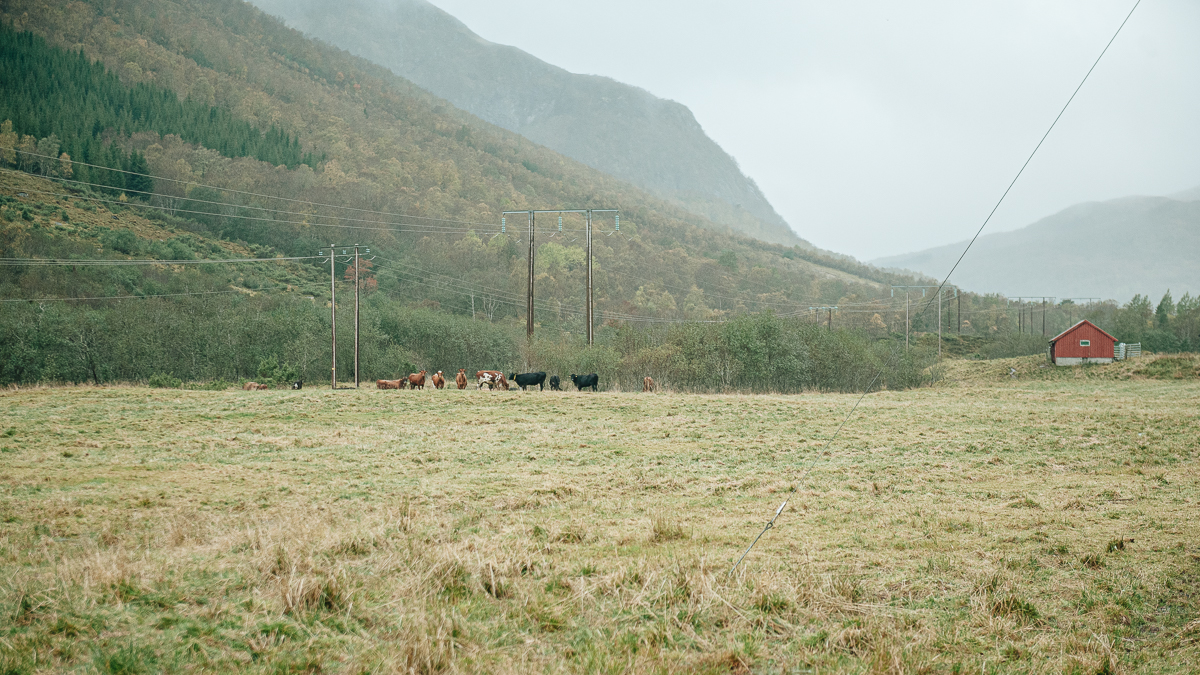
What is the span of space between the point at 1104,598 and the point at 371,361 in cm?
4849

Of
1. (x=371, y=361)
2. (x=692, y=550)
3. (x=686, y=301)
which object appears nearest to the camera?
(x=692, y=550)

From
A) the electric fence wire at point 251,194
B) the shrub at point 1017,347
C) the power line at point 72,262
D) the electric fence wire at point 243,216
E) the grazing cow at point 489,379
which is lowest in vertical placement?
the grazing cow at point 489,379

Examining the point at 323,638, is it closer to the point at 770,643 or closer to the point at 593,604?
the point at 593,604

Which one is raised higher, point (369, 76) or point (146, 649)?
point (369, 76)

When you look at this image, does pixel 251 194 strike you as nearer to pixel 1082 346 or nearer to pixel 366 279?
pixel 366 279

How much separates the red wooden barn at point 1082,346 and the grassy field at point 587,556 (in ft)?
156

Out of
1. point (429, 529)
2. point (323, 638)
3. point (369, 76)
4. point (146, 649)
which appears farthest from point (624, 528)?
point (369, 76)

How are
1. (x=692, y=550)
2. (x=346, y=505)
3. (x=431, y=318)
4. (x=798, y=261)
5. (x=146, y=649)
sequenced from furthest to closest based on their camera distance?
(x=798, y=261), (x=431, y=318), (x=346, y=505), (x=692, y=550), (x=146, y=649)

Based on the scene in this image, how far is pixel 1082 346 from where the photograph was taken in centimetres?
5800

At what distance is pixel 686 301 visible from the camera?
95562 mm

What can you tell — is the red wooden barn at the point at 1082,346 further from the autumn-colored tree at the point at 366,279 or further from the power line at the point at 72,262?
the power line at the point at 72,262

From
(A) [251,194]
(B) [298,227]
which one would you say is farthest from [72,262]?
(A) [251,194]

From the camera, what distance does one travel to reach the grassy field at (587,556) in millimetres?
5137

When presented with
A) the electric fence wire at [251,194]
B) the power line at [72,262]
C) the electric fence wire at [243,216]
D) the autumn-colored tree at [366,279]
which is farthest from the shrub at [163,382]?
the electric fence wire at [251,194]
